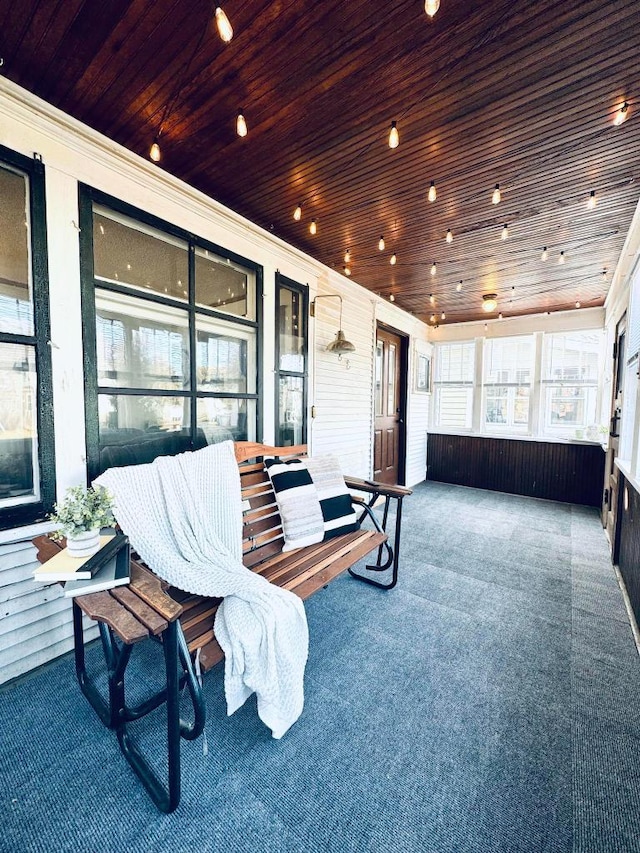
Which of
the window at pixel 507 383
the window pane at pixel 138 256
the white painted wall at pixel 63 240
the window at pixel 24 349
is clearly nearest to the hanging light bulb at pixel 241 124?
the white painted wall at pixel 63 240

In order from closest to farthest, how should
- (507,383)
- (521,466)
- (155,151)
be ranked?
1. (155,151)
2. (521,466)
3. (507,383)

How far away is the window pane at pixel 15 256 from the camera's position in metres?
1.72

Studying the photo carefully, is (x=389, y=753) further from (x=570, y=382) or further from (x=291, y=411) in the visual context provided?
(x=570, y=382)

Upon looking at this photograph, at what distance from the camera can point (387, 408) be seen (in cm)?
545

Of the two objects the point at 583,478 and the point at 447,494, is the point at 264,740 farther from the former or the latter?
the point at 583,478

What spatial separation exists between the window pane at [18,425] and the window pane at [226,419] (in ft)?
3.24

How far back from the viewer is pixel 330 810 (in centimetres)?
123

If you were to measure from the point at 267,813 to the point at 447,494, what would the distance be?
505 centimetres

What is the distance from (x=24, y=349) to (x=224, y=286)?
4.67 feet

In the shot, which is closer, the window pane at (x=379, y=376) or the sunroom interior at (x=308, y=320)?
the sunroom interior at (x=308, y=320)

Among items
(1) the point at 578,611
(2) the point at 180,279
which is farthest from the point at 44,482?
(1) the point at 578,611

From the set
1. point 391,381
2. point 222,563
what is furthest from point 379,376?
point 222,563

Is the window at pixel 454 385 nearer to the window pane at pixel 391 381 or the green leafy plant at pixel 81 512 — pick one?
the window pane at pixel 391 381

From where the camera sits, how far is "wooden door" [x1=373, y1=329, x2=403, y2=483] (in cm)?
516
